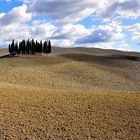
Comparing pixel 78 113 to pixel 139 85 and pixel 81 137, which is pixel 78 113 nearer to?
pixel 81 137

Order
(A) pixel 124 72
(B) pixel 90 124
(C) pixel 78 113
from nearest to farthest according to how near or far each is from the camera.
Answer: (B) pixel 90 124 < (C) pixel 78 113 < (A) pixel 124 72

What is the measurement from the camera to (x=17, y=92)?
27.6 m

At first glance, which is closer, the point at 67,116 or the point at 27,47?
the point at 67,116

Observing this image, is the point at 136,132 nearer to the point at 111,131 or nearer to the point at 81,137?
the point at 111,131

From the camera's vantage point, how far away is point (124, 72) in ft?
258

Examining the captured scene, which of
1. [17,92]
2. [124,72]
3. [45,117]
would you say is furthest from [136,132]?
[124,72]

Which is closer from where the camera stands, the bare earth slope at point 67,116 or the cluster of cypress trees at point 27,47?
the bare earth slope at point 67,116

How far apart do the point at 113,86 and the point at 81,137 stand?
A: 3988 centimetres

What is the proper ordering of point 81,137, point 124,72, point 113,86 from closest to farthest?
point 81,137 < point 113,86 < point 124,72

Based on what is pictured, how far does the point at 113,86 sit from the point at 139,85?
19.4ft

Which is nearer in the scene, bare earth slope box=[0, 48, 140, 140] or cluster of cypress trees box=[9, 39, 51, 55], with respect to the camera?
bare earth slope box=[0, 48, 140, 140]

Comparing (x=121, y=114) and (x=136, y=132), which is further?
(x=121, y=114)

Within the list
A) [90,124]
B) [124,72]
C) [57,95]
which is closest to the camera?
[90,124]

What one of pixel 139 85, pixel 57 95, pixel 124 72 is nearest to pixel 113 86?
pixel 139 85
